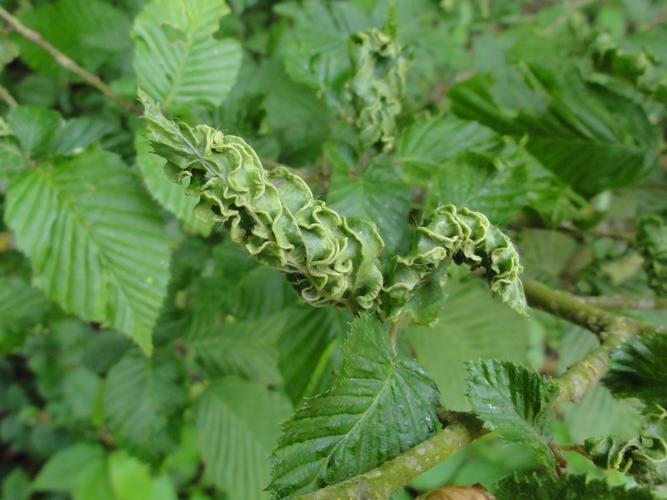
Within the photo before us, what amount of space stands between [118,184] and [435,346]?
3.65 feet

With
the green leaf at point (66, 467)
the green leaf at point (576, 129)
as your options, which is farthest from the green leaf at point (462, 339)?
the green leaf at point (66, 467)

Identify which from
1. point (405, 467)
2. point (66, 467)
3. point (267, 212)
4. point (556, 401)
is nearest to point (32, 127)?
point (267, 212)

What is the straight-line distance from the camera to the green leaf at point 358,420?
0.91m

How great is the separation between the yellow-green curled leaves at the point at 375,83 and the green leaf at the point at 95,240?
21.1 inches

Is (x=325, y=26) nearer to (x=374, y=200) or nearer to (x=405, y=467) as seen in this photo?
(x=374, y=200)

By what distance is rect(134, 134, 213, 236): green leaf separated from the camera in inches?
50.4

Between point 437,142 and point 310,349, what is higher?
point 437,142

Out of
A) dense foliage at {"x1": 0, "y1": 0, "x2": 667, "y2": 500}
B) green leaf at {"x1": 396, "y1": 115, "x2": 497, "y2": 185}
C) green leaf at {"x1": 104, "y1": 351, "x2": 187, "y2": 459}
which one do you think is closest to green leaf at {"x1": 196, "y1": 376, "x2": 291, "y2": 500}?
dense foliage at {"x1": 0, "y1": 0, "x2": 667, "y2": 500}

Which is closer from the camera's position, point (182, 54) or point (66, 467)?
point (182, 54)

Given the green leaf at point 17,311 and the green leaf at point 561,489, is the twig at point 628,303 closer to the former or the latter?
the green leaf at point 561,489

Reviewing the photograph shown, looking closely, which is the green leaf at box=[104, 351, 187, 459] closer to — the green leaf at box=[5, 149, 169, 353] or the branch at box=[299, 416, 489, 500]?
the green leaf at box=[5, 149, 169, 353]

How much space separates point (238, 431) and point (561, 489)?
4.78 feet

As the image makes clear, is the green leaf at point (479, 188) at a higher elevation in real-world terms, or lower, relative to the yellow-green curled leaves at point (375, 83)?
lower

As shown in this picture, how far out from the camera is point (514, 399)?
97 centimetres
